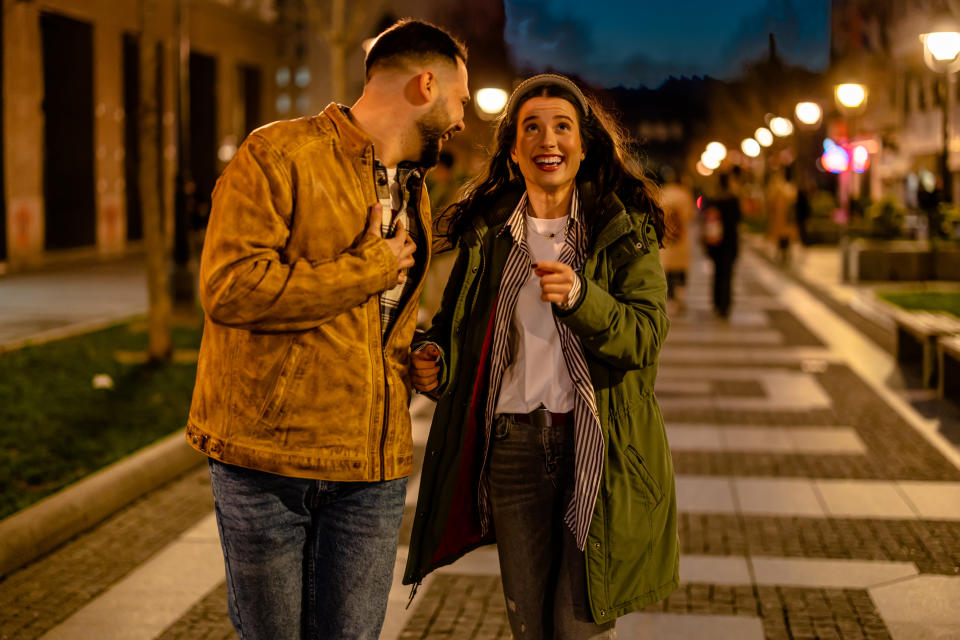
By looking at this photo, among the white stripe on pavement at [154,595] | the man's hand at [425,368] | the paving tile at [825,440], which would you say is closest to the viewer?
the man's hand at [425,368]

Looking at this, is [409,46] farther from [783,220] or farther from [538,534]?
[783,220]

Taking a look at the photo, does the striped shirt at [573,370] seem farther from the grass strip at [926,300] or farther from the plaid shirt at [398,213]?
the grass strip at [926,300]

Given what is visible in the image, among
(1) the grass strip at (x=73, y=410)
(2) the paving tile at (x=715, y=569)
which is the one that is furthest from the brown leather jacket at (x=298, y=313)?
(1) the grass strip at (x=73, y=410)

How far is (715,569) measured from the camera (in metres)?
5.45

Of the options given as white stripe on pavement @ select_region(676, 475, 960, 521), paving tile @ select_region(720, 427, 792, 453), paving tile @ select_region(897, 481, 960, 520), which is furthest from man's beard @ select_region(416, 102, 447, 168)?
paving tile @ select_region(720, 427, 792, 453)

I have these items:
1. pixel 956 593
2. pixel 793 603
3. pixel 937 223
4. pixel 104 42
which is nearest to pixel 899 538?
pixel 956 593

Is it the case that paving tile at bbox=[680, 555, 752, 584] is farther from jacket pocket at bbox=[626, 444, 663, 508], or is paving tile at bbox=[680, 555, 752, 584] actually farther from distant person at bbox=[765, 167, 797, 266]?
distant person at bbox=[765, 167, 797, 266]

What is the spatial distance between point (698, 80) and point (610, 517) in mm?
3089

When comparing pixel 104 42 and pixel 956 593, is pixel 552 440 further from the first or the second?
pixel 104 42

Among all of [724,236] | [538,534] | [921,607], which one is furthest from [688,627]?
[724,236]

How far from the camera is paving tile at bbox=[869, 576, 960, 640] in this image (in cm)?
458

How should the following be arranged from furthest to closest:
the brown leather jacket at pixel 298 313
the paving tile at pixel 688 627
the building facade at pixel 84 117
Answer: the building facade at pixel 84 117, the paving tile at pixel 688 627, the brown leather jacket at pixel 298 313

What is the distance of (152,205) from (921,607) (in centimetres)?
848

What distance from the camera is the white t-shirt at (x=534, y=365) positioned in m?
3.09
